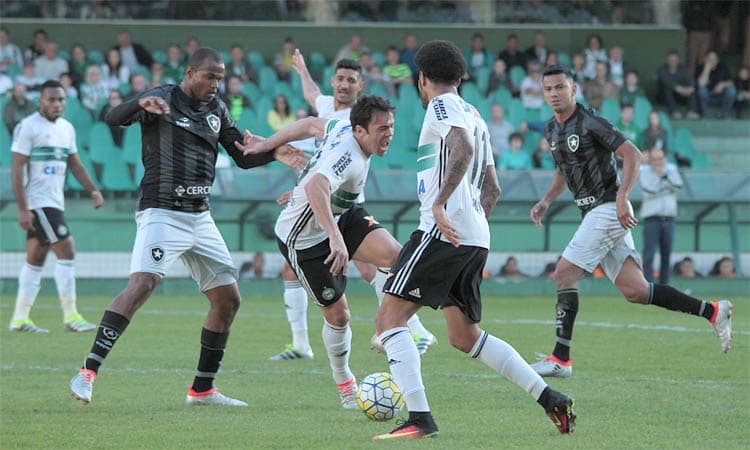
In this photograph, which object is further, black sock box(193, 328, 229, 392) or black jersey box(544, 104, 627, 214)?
black jersey box(544, 104, 627, 214)

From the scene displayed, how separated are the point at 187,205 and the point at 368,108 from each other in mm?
1701

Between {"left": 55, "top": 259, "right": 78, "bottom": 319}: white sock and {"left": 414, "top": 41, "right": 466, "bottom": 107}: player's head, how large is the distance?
7.39 m

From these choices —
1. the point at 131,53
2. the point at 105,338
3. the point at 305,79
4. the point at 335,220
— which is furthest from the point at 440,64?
the point at 131,53

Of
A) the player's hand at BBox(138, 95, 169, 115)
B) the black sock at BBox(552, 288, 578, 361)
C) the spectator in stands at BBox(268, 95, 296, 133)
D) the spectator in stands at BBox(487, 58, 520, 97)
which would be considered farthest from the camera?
the spectator in stands at BBox(487, 58, 520, 97)

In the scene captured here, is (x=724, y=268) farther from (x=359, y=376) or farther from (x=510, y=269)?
(x=359, y=376)

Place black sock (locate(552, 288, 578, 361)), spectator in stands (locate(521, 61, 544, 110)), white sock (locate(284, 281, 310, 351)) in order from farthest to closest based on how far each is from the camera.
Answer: spectator in stands (locate(521, 61, 544, 110)), white sock (locate(284, 281, 310, 351)), black sock (locate(552, 288, 578, 361))

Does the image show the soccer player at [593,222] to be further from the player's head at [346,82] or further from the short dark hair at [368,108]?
the short dark hair at [368,108]

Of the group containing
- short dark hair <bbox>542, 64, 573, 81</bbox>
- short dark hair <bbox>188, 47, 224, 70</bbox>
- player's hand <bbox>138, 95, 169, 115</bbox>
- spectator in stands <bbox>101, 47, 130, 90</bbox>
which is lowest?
spectator in stands <bbox>101, 47, 130, 90</bbox>

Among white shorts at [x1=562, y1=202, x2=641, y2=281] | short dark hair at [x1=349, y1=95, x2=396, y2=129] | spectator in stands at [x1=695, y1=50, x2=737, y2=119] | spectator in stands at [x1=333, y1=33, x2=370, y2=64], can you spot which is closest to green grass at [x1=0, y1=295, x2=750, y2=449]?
white shorts at [x1=562, y1=202, x2=641, y2=281]

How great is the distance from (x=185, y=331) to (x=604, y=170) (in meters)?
5.30

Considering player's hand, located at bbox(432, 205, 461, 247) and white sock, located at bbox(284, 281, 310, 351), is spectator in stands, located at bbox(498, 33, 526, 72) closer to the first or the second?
white sock, located at bbox(284, 281, 310, 351)

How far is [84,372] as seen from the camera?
770 centimetres

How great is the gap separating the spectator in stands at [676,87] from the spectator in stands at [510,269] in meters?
8.48

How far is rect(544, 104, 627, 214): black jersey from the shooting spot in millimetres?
9703
